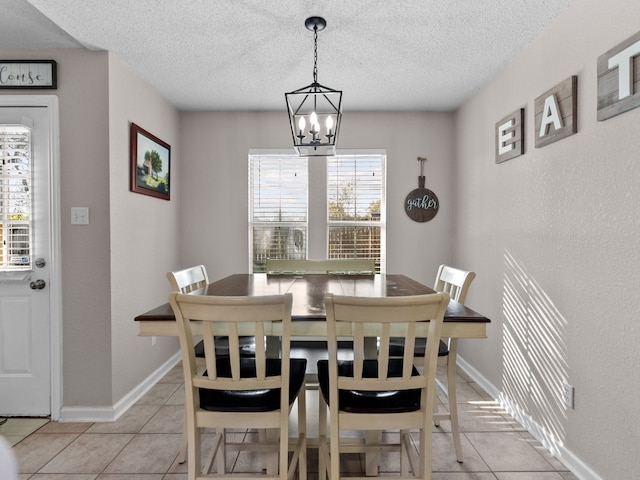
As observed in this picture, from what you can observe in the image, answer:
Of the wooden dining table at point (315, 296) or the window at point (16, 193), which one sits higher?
the window at point (16, 193)

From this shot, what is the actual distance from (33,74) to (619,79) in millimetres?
3373

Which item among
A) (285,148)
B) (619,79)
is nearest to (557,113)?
(619,79)

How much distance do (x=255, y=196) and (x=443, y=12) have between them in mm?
2437

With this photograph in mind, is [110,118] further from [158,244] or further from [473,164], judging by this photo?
[473,164]

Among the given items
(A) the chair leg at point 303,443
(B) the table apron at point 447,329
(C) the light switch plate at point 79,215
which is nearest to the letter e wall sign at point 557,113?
(B) the table apron at point 447,329

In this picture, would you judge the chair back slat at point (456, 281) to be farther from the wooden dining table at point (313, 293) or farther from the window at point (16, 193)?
the window at point (16, 193)

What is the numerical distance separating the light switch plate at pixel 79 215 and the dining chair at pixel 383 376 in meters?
2.04

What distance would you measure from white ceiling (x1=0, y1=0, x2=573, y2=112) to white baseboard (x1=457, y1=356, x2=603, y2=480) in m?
2.41

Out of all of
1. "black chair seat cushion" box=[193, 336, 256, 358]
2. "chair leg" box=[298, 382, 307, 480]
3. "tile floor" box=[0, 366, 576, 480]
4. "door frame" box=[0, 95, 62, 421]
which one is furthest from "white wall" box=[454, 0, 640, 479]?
"door frame" box=[0, 95, 62, 421]

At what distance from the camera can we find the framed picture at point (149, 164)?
2.94 meters

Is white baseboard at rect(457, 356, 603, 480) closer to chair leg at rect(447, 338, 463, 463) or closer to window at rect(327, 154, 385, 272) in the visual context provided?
chair leg at rect(447, 338, 463, 463)

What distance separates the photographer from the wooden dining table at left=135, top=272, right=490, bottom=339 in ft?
5.01

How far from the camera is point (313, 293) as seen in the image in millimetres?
2055

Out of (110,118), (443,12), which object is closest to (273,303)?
(443,12)
